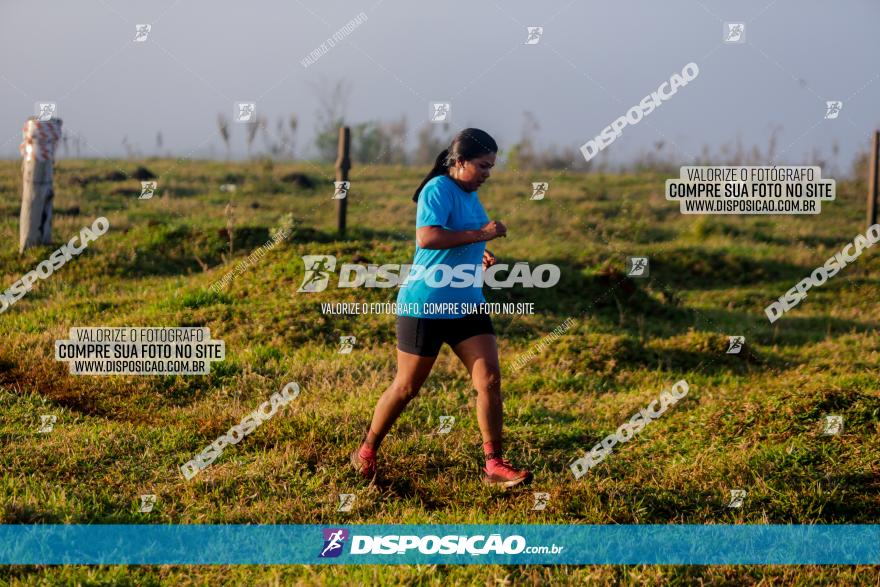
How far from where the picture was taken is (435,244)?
4781mm

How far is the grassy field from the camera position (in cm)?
488

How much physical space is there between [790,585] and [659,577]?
2.16 feet

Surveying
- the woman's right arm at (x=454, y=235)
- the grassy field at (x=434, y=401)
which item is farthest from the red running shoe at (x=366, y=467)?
the woman's right arm at (x=454, y=235)

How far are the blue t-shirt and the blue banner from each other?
122 cm

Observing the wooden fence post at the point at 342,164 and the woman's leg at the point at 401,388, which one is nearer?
the woman's leg at the point at 401,388

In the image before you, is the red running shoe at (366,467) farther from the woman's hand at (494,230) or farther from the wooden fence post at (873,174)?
the wooden fence post at (873,174)

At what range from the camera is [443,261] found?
4.87 m

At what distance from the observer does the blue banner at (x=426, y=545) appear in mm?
4309

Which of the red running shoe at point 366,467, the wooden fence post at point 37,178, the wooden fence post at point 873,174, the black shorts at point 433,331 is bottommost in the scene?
the red running shoe at point 366,467

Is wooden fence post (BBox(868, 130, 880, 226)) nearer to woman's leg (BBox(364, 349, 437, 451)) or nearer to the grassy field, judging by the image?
the grassy field

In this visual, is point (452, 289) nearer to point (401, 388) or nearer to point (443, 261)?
point (443, 261)

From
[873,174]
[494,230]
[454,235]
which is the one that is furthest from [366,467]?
[873,174]

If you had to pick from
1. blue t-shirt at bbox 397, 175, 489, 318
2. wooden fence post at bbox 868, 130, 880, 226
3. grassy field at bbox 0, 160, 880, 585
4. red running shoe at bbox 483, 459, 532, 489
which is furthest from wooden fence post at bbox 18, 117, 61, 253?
wooden fence post at bbox 868, 130, 880, 226

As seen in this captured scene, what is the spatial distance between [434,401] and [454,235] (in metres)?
2.71
